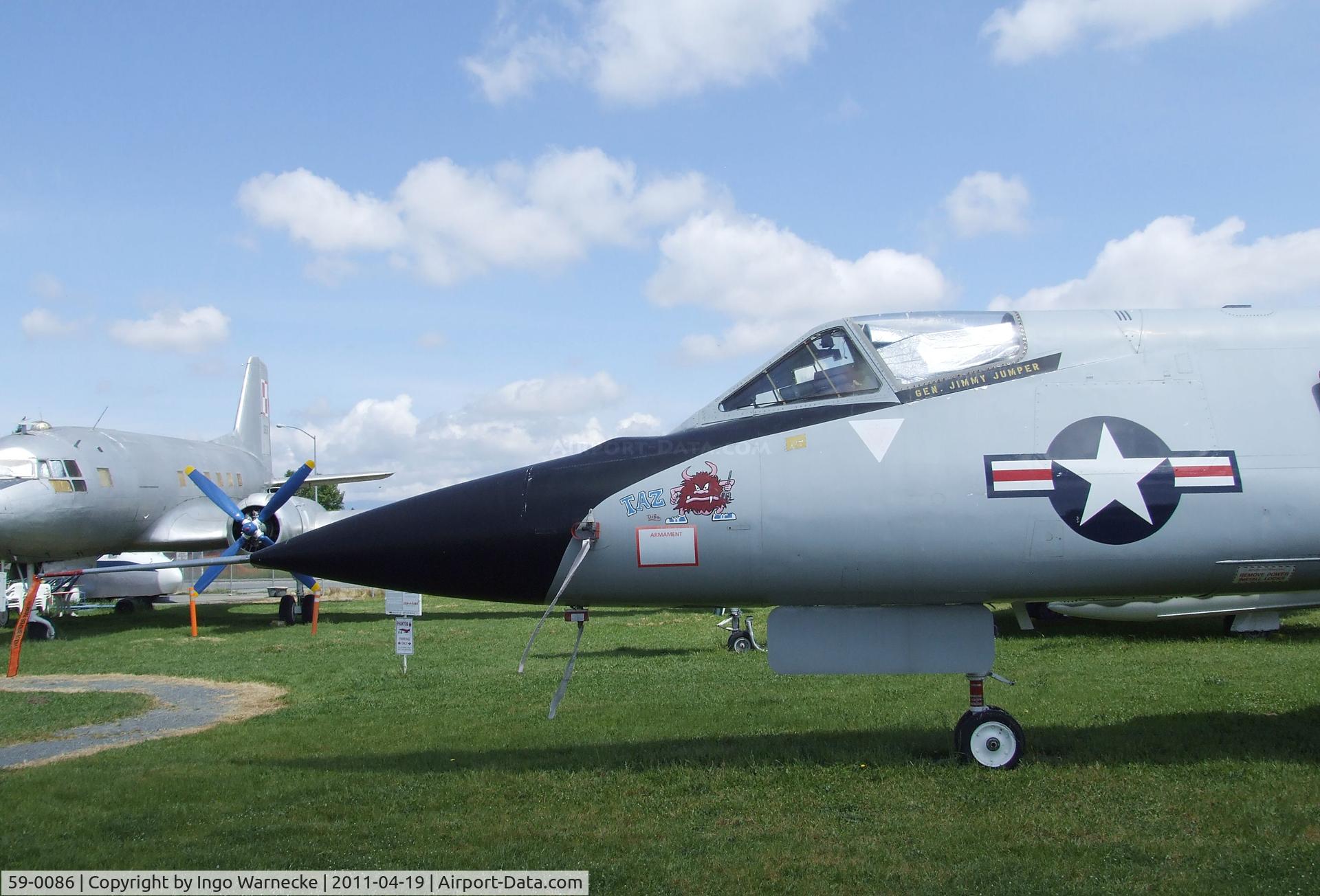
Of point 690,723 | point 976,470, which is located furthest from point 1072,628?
point 976,470

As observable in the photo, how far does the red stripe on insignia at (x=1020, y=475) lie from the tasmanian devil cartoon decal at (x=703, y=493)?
1693 millimetres

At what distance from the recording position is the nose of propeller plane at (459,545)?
637 cm

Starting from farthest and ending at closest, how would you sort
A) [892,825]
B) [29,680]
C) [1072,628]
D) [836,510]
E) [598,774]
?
[1072,628], [29,680], [598,774], [836,510], [892,825]

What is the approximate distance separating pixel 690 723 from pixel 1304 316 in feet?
18.9

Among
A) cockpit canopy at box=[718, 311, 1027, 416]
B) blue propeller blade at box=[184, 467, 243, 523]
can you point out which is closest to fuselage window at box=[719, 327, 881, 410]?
cockpit canopy at box=[718, 311, 1027, 416]

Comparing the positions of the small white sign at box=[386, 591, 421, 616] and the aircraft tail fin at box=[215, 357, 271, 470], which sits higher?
the aircraft tail fin at box=[215, 357, 271, 470]

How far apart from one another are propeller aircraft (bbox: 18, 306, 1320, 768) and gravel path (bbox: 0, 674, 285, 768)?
392 centimetres

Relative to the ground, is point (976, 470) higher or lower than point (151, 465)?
lower

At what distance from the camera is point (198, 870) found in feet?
16.3

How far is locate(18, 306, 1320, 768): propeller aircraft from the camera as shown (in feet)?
20.8

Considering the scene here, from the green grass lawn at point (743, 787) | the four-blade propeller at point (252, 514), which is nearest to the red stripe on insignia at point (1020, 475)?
the green grass lawn at point (743, 787)

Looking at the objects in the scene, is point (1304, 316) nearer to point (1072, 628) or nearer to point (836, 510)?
point (836, 510)

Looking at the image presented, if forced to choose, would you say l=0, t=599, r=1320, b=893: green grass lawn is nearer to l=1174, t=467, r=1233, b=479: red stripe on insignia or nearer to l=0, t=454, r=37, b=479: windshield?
l=1174, t=467, r=1233, b=479: red stripe on insignia

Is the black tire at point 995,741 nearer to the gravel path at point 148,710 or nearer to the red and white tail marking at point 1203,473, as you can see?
the red and white tail marking at point 1203,473
